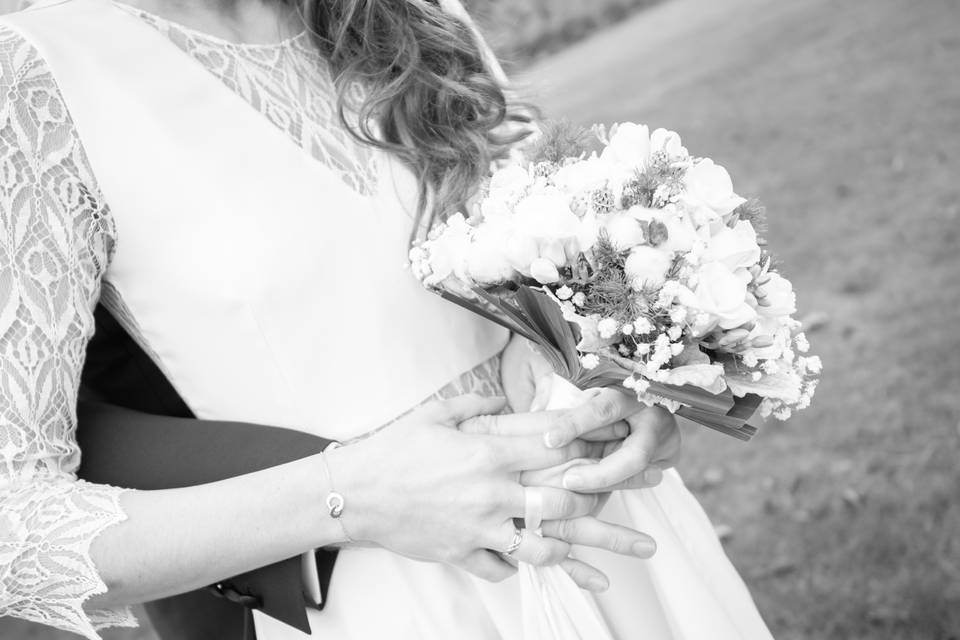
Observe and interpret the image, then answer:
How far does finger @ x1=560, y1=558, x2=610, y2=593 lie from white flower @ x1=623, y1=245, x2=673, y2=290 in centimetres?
63

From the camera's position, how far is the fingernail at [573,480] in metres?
1.88

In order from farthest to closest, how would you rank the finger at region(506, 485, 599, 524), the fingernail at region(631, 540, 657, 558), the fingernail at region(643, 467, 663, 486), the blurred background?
the blurred background, the fingernail at region(643, 467, 663, 486), the fingernail at region(631, 540, 657, 558), the finger at region(506, 485, 599, 524)

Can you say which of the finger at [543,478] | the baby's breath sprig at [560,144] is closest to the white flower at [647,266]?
the baby's breath sprig at [560,144]

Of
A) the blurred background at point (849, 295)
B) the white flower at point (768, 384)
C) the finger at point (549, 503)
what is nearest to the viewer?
the white flower at point (768, 384)

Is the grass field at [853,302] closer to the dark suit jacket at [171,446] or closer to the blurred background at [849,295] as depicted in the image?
the blurred background at [849,295]

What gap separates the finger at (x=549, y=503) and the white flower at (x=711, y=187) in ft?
2.09

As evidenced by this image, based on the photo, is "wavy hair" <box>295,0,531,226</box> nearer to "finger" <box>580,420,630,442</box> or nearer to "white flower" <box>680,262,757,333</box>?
"finger" <box>580,420,630,442</box>

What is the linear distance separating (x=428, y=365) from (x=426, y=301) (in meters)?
0.15

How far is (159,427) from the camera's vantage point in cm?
199

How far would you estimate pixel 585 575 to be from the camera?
6.41 feet

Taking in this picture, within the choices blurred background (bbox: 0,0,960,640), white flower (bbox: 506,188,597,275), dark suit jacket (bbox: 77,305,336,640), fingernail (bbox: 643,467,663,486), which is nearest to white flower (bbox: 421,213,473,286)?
white flower (bbox: 506,188,597,275)

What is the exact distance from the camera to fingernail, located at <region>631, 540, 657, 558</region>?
1.96 meters

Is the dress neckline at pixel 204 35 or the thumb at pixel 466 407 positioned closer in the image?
the thumb at pixel 466 407

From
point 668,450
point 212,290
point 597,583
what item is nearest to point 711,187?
point 668,450
